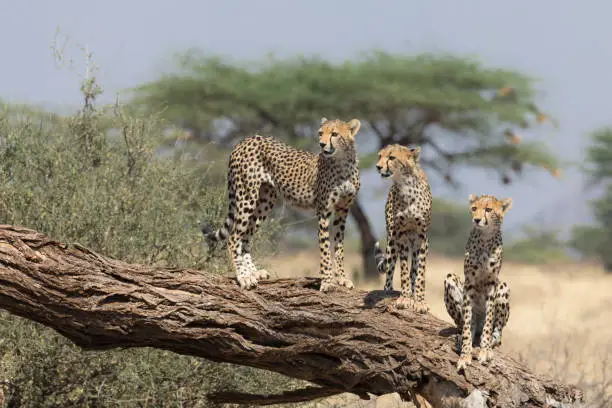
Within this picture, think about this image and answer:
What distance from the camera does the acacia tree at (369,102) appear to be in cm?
1983

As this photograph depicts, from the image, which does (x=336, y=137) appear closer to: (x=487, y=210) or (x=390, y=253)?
(x=390, y=253)

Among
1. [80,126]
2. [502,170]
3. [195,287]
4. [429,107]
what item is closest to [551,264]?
[502,170]

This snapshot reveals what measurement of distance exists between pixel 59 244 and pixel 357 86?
1464 centimetres

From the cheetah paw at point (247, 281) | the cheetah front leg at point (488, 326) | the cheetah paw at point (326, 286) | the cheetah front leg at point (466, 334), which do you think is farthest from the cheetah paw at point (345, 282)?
the cheetah front leg at point (488, 326)

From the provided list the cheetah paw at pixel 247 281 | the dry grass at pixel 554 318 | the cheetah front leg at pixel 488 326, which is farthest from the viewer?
the dry grass at pixel 554 318

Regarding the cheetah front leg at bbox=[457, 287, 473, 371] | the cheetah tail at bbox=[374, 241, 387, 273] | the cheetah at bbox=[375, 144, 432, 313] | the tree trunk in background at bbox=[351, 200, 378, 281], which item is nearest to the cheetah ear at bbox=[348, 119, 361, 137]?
the cheetah at bbox=[375, 144, 432, 313]

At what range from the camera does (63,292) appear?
550 centimetres

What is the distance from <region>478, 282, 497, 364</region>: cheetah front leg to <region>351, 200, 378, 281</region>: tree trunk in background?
13445mm

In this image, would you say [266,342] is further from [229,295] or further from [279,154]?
[279,154]

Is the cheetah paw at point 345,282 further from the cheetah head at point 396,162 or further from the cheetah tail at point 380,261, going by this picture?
the cheetah head at point 396,162

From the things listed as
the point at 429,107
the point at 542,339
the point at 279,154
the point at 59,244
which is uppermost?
the point at 429,107

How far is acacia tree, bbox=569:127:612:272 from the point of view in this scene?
29.1 m

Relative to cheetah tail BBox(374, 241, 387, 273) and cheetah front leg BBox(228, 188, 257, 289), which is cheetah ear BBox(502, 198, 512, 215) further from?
cheetah front leg BBox(228, 188, 257, 289)

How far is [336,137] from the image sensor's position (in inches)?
226
